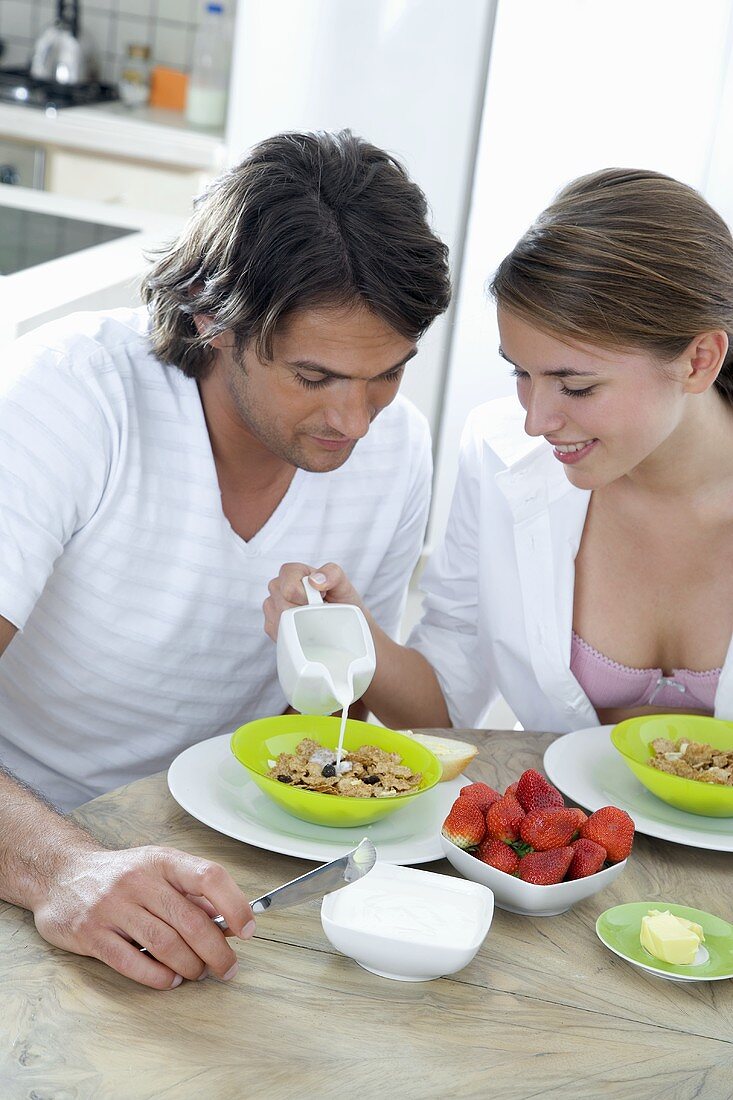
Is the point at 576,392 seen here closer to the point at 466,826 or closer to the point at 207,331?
the point at 207,331

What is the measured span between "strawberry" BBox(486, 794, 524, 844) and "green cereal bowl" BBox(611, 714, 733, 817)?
9.4 inches

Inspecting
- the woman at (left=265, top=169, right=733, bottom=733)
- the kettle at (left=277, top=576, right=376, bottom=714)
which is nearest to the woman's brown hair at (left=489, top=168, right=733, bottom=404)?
the woman at (left=265, top=169, right=733, bottom=733)

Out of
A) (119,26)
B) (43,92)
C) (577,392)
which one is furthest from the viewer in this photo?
(119,26)

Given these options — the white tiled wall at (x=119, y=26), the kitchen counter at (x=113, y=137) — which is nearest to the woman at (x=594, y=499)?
the kitchen counter at (x=113, y=137)

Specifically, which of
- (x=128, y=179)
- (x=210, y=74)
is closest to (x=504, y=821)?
(x=128, y=179)

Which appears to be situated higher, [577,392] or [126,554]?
[577,392]

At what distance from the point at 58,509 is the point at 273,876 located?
0.52 m

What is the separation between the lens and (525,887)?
102 cm

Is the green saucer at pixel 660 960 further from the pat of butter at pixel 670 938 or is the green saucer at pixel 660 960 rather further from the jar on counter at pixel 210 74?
the jar on counter at pixel 210 74

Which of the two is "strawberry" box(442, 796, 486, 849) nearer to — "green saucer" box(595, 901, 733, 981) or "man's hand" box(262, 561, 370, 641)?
"green saucer" box(595, 901, 733, 981)

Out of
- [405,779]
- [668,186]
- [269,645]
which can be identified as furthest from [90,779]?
[668,186]

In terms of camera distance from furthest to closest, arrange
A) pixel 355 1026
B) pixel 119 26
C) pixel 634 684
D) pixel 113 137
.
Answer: pixel 119 26 → pixel 113 137 → pixel 634 684 → pixel 355 1026

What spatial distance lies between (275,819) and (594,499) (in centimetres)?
73

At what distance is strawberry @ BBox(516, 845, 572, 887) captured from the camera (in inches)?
40.5
